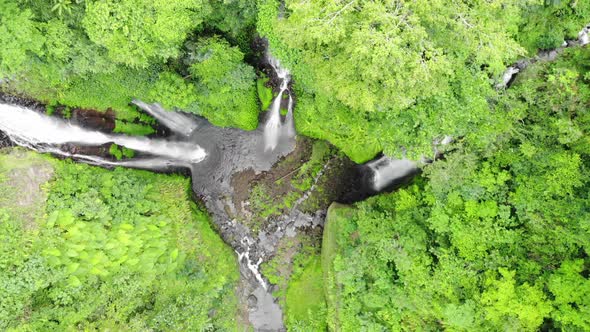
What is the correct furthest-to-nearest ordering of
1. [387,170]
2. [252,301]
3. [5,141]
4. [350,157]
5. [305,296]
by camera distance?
[252,301], [305,296], [387,170], [350,157], [5,141]

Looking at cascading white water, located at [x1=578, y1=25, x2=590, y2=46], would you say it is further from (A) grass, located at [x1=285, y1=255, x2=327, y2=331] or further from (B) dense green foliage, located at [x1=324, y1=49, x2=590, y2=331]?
(A) grass, located at [x1=285, y1=255, x2=327, y2=331]

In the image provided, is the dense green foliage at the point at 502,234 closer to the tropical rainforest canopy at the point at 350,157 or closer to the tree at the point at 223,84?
the tropical rainforest canopy at the point at 350,157

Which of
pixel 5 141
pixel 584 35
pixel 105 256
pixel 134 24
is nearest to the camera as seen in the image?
pixel 134 24

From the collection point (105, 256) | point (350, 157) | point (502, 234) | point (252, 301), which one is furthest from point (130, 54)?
point (502, 234)

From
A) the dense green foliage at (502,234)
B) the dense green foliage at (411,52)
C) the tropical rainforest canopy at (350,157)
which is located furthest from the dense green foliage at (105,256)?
the dense green foliage at (411,52)

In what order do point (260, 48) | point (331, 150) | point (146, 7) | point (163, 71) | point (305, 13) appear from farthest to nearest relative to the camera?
point (331, 150) < point (260, 48) < point (163, 71) < point (146, 7) < point (305, 13)

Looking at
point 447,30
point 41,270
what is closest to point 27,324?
point 41,270

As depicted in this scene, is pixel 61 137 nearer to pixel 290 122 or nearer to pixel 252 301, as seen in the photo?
pixel 290 122

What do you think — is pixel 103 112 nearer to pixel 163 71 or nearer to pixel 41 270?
pixel 163 71
